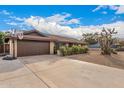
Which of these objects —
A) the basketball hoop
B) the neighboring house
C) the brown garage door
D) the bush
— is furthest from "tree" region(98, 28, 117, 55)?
the basketball hoop

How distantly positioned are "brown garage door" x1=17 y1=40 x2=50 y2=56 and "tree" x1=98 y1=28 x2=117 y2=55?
690 centimetres

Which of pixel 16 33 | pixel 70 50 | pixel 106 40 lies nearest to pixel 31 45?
pixel 16 33

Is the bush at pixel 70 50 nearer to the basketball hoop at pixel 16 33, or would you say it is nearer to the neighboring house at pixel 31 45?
the neighboring house at pixel 31 45

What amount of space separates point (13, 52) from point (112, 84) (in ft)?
33.1

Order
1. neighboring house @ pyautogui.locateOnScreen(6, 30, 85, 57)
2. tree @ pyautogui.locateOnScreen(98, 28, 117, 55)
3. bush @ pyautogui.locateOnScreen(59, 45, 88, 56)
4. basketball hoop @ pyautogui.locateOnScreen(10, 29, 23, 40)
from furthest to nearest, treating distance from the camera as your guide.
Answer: tree @ pyautogui.locateOnScreen(98, 28, 117, 55) < bush @ pyautogui.locateOnScreen(59, 45, 88, 56) < neighboring house @ pyautogui.locateOnScreen(6, 30, 85, 57) < basketball hoop @ pyautogui.locateOnScreen(10, 29, 23, 40)

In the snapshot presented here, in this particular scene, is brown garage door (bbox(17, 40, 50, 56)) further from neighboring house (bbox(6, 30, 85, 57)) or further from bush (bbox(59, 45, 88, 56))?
bush (bbox(59, 45, 88, 56))

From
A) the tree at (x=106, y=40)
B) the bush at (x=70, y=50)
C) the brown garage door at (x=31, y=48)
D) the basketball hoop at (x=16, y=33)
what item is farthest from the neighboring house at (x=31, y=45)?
the tree at (x=106, y=40)

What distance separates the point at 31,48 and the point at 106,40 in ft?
30.9

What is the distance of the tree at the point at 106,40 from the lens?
1546 centimetres

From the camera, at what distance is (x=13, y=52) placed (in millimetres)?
12289

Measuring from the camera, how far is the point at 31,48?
13969mm

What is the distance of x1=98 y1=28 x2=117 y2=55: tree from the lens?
15.5 m

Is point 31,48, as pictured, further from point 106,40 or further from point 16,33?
point 106,40
